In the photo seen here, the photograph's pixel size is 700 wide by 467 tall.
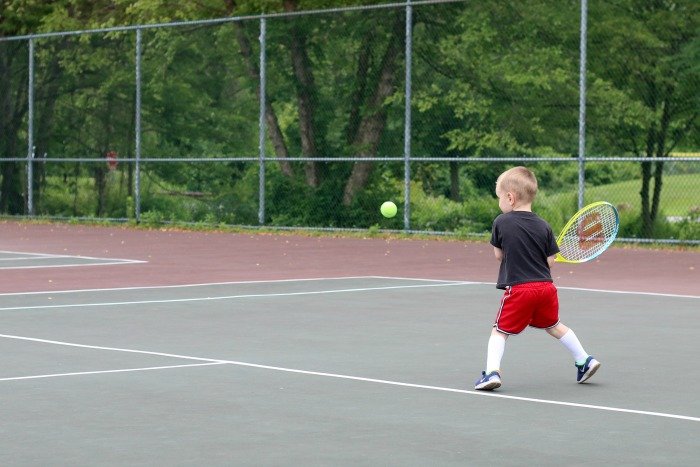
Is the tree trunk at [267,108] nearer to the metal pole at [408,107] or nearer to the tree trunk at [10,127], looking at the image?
the metal pole at [408,107]

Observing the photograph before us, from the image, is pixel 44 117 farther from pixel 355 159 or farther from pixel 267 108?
pixel 355 159

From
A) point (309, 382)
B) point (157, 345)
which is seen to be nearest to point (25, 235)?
point (157, 345)

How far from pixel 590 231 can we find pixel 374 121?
14.1 m

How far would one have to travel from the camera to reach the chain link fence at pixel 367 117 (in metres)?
22.0

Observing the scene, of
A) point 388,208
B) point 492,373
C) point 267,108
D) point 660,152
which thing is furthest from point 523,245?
point 267,108

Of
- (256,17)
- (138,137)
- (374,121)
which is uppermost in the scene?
(256,17)

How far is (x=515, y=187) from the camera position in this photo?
878cm

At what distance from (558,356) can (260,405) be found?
281cm

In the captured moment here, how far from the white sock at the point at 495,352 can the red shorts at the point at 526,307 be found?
2.2 inches

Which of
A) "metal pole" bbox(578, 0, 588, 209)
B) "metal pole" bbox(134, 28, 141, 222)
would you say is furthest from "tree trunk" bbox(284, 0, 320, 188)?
"metal pole" bbox(578, 0, 588, 209)

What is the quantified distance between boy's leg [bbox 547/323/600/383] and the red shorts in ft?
0.48

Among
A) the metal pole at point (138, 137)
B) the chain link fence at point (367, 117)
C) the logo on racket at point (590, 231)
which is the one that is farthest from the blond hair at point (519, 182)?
the metal pole at point (138, 137)

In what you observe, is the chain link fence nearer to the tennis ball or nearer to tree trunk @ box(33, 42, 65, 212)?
tree trunk @ box(33, 42, 65, 212)

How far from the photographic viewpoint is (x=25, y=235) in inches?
1011
